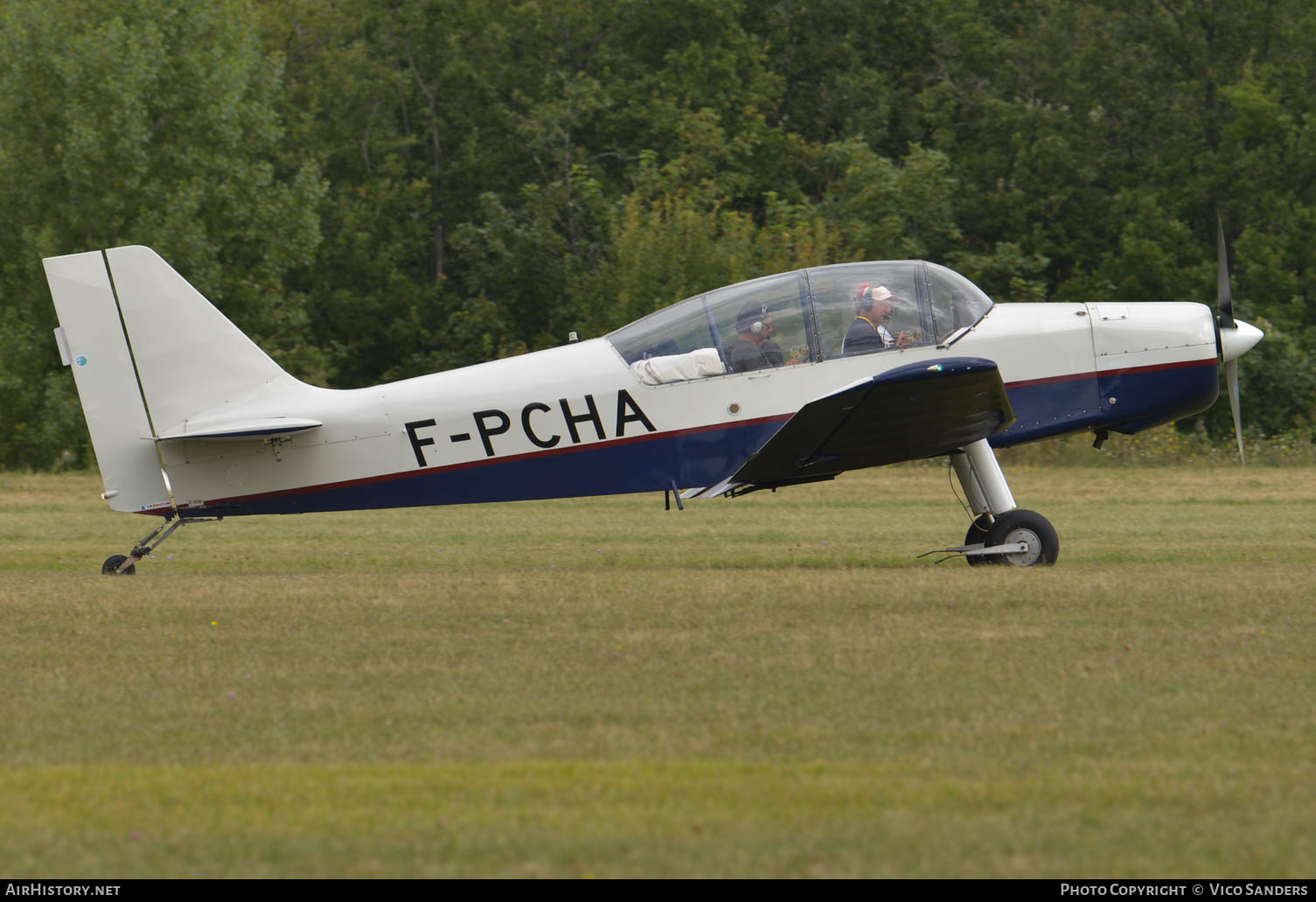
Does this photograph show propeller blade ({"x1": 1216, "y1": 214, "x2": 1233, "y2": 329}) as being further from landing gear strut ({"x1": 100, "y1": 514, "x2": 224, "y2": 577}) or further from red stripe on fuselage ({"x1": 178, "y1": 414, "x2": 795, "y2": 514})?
landing gear strut ({"x1": 100, "y1": 514, "x2": 224, "y2": 577})

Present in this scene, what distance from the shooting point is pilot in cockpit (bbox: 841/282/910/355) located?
1051 centimetres

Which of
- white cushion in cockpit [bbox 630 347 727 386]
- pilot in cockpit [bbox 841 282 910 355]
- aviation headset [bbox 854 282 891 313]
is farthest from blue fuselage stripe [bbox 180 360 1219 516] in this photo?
aviation headset [bbox 854 282 891 313]

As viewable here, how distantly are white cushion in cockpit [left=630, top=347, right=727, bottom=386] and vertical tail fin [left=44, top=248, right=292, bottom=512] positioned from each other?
282cm

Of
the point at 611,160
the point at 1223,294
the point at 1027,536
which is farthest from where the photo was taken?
the point at 611,160

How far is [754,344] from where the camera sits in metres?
10.6

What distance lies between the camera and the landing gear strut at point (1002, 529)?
34.7ft

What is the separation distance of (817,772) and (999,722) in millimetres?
1050

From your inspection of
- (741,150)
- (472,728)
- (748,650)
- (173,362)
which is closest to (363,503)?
(173,362)

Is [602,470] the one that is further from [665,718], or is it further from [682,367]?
[665,718]

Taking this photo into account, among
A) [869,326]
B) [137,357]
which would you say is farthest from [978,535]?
[137,357]

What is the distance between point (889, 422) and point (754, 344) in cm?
112

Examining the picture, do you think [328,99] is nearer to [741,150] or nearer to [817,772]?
[741,150]

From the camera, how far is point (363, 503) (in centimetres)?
1073

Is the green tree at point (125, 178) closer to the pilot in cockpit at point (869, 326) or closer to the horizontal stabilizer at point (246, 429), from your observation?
the horizontal stabilizer at point (246, 429)
